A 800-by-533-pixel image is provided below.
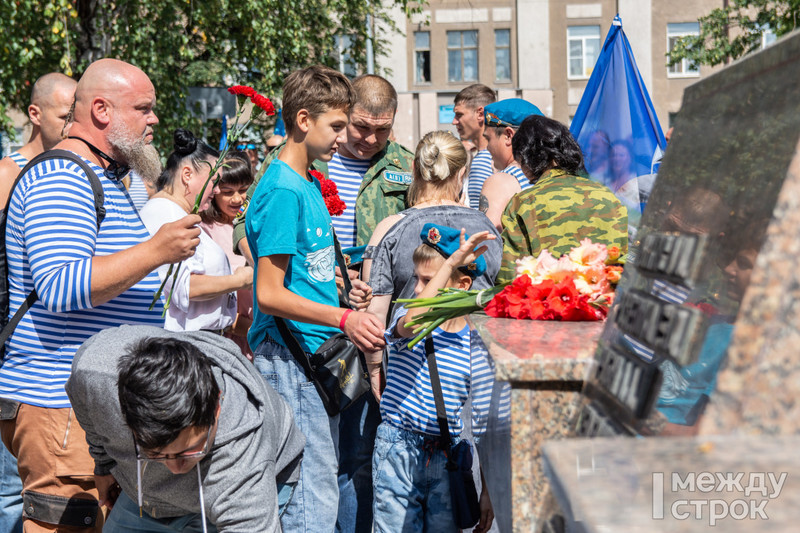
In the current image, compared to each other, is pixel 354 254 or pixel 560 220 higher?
pixel 560 220

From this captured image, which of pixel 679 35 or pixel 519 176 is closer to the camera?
pixel 519 176

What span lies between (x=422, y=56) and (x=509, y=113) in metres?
28.2

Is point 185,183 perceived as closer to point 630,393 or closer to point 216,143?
point 630,393

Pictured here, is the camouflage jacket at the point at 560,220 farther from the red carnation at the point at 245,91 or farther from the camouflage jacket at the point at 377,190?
the red carnation at the point at 245,91

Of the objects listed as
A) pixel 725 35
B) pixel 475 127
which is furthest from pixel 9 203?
pixel 725 35

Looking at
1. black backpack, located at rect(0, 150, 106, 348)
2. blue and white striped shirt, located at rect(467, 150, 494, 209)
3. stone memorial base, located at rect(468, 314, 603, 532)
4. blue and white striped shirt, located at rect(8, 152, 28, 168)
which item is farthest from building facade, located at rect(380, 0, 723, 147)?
stone memorial base, located at rect(468, 314, 603, 532)

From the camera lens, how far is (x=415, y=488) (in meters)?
3.24

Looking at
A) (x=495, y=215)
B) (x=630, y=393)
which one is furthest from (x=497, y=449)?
(x=495, y=215)

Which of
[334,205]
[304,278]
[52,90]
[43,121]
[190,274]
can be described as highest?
[52,90]

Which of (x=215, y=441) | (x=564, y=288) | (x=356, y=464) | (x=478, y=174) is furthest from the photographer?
(x=478, y=174)

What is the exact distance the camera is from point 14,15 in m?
10.5

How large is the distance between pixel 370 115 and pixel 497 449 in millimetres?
2545

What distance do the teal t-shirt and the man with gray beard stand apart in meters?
0.27

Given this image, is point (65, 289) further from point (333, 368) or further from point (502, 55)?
point (502, 55)
